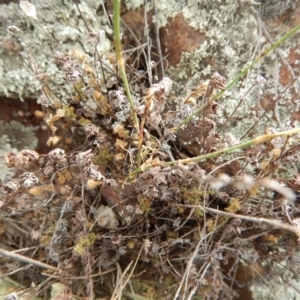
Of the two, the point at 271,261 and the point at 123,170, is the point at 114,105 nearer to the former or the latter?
the point at 123,170

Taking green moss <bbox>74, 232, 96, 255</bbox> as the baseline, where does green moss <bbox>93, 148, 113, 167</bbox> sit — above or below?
above

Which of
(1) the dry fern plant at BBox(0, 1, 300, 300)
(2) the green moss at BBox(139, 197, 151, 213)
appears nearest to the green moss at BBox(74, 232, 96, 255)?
(1) the dry fern plant at BBox(0, 1, 300, 300)

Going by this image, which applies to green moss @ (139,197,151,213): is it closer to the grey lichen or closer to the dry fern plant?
the dry fern plant

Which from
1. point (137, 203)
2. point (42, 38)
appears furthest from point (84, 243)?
point (42, 38)

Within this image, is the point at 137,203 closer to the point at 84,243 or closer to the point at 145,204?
the point at 145,204

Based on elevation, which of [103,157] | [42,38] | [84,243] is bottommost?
[84,243]

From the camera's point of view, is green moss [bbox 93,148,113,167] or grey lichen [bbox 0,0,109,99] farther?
grey lichen [bbox 0,0,109,99]

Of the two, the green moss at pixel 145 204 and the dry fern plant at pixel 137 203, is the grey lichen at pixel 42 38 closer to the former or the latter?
the dry fern plant at pixel 137 203

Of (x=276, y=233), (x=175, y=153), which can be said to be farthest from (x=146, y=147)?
(x=276, y=233)

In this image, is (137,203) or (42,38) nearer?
(137,203)
